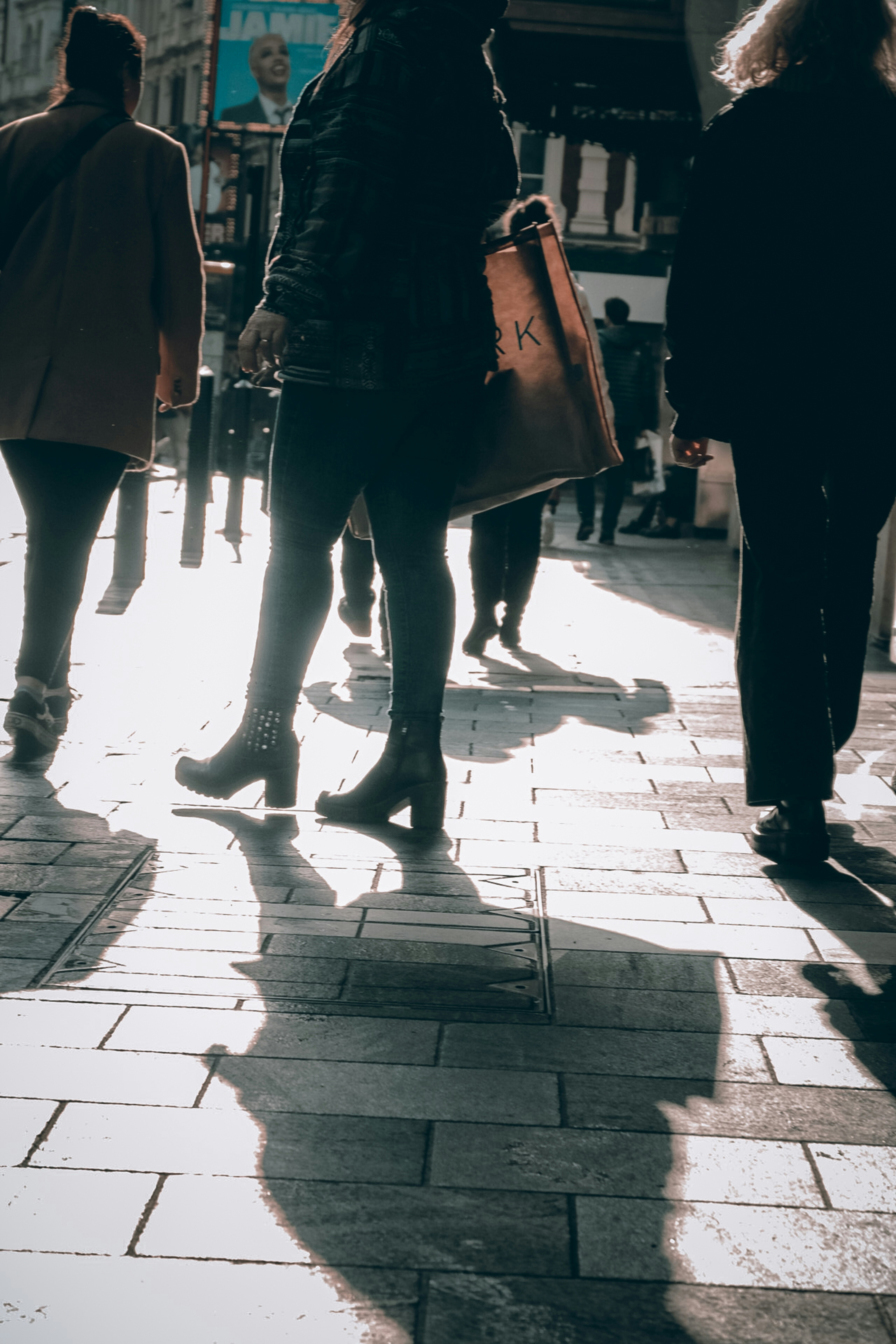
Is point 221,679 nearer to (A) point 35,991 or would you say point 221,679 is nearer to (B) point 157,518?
(A) point 35,991

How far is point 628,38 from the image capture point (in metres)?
13.0

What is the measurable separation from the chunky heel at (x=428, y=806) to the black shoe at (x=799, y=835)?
731 mm

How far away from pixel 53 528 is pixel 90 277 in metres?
0.67

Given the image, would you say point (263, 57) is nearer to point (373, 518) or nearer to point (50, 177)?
point (50, 177)

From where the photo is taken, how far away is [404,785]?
378 centimetres

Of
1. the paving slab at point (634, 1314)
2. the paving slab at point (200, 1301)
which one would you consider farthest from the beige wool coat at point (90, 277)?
the paving slab at point (634, 1314)

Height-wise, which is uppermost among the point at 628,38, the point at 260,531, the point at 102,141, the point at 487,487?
the point at 628,38

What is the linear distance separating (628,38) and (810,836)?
35.5ft

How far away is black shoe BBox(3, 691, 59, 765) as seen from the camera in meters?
4.34

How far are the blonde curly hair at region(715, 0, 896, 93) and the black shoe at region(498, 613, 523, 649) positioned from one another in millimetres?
3738

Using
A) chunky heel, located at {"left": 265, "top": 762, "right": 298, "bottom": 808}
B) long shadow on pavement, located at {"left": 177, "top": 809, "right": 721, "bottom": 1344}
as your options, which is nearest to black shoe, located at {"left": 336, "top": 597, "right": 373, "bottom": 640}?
chunky heel, located at {"left": 265, "top": 762, "right": 298, "bottom": 808}

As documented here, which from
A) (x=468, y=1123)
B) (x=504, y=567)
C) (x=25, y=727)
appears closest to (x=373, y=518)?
(x=25, y=727)

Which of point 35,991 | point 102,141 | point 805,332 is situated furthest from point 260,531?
point 35,991

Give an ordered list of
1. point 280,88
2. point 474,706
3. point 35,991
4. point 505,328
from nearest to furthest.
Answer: point 35,991 < point 505,328 < point 474,706 < point 280,88
